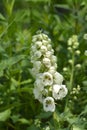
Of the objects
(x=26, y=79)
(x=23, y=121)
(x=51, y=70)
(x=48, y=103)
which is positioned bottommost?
(x=48, y=103)

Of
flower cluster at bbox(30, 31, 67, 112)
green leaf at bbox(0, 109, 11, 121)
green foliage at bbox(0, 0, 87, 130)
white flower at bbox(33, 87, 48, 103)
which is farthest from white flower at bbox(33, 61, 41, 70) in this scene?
green leaf at bbox(0, 109, 11, 121)

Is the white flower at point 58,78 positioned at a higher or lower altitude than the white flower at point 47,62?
lower

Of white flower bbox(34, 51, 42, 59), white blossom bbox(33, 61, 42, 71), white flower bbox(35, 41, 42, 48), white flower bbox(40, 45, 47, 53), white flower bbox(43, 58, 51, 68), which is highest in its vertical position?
white flower bbox(35, 41, 42, 48)

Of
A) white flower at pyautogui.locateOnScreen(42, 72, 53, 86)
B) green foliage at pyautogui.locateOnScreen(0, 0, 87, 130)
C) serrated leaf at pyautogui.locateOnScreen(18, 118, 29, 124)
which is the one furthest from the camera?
serrated leaf at pyautogui.locateOnScreen(18, 118, 29, 124)

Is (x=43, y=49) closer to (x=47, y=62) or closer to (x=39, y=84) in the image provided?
(x=47, y=62)

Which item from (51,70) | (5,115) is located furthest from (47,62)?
(5,115)

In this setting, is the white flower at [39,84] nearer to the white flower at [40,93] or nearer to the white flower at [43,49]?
the white flower at [40,93]

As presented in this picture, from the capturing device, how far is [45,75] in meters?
2.36

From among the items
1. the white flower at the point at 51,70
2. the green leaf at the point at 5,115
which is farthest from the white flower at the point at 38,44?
the green leaf at the point at 5,115

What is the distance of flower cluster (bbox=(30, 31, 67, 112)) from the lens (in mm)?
2375

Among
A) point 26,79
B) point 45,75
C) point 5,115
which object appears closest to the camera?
point 45,75

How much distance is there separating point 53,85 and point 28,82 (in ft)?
2.42

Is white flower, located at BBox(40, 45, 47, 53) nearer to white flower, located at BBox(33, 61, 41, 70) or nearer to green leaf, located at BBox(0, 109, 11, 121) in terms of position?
white flower, located at BBox(33, 61, 41, 70)

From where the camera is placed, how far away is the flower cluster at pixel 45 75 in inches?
93.5
